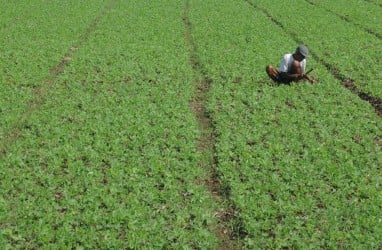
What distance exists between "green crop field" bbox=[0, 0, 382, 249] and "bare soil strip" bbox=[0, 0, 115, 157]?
6cm

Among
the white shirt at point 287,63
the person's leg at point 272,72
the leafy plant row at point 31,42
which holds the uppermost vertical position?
the white shirt at point 287,63

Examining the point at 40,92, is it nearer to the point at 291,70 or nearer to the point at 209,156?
the point at 209,156

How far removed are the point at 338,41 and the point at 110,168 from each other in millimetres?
16181

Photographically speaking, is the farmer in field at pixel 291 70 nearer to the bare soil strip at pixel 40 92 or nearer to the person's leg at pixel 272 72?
the person's leg at pixel 272 72

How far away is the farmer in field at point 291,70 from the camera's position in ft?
50.1

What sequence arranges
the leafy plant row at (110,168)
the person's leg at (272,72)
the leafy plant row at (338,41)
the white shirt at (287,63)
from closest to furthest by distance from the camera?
the leafy plant row at (110,168)
the white shirt at (287,63)
the person's leg at (272,72)
the leafy plant row at (338,41)

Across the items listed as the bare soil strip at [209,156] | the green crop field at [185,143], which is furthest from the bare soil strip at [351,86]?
the bare soil strip at [209,156]

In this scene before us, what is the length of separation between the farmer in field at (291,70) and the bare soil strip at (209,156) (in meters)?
2.50

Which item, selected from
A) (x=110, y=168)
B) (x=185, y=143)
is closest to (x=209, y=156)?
(x=185, y=143)

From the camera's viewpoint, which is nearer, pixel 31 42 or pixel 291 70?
pixel 291 70

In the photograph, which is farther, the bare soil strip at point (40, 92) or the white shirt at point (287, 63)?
the white shirt at point (287, 63)

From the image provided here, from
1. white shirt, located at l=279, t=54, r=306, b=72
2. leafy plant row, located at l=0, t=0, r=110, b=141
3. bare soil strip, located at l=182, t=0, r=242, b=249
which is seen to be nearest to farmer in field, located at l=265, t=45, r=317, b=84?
white shirt, located at l=279, t=54, r=306, b=72

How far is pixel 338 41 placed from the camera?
22.5 meters

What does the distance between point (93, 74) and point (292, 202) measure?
1024 centimetres
